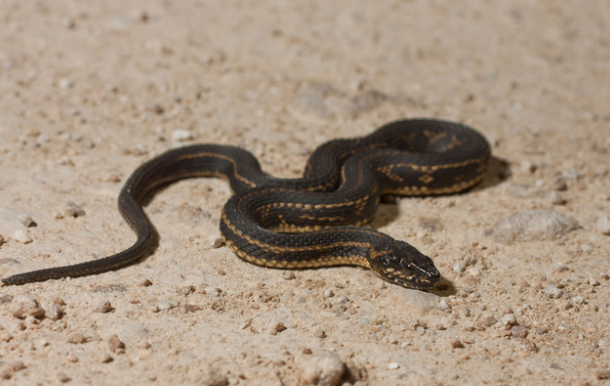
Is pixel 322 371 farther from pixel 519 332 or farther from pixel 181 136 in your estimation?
pixel 181 136

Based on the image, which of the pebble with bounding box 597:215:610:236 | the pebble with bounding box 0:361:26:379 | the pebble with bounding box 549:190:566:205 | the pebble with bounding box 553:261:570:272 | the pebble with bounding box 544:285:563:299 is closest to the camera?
the pebble with bounding box 0:361:26:379

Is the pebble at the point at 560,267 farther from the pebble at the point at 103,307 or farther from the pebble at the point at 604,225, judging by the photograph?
the pebble at the point at 103,307

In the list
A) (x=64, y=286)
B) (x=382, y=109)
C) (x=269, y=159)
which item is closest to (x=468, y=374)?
(x=64, y=286)

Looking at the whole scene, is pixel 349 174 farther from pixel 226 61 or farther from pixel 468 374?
pixel 226 61

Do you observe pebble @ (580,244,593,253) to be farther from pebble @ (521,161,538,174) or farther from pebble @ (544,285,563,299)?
pebble @ (521,161,538,174)

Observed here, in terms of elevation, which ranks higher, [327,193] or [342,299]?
[327,193]

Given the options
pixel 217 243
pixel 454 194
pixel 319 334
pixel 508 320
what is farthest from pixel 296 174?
pixel 508 320

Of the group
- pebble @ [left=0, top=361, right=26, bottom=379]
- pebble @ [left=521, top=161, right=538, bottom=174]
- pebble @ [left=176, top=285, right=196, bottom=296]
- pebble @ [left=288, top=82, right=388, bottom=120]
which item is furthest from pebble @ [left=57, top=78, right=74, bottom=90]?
pebble @ [left=521, top=161, right=538, bottom=174]
